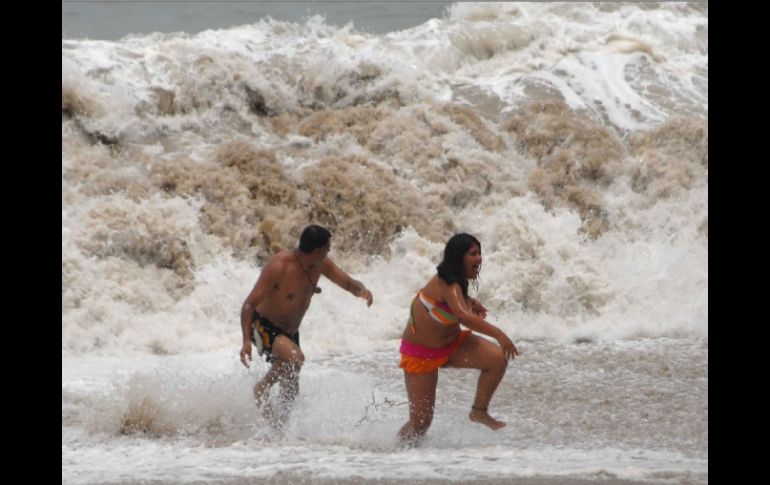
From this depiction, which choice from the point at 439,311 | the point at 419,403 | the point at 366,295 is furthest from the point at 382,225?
the point at 439,311

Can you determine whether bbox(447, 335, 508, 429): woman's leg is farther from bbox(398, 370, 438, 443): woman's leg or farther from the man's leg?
the man's leg

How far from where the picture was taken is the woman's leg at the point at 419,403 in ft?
19.3

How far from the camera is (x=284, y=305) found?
6.35 m

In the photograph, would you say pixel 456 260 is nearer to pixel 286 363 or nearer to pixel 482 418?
pixel 482 418

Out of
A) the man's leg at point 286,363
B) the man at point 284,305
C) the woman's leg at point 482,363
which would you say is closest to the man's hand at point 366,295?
the man at point 284,305

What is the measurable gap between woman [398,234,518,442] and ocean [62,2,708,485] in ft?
0.76

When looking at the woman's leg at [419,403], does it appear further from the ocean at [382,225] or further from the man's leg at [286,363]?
the man's leg at [286,363]

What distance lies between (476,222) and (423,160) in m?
1.25

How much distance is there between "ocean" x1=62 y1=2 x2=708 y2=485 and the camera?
6246 mm

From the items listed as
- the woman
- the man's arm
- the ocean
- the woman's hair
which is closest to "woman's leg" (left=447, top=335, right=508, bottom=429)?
the woman

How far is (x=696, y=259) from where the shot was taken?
11477 millimetres

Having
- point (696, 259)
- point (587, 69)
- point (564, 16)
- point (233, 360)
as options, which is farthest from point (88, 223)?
point (564, 16)

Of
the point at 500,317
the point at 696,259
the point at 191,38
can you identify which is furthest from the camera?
the point at 191,38

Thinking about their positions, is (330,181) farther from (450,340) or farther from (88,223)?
(450,340)
